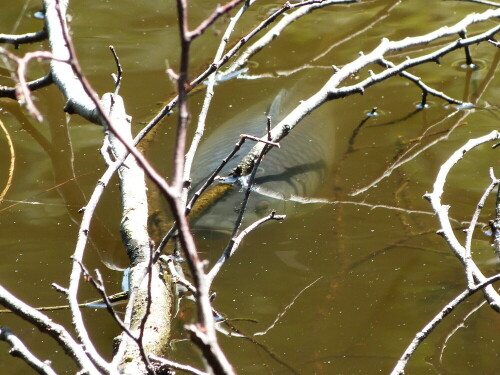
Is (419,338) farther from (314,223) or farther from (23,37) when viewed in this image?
(23,37)

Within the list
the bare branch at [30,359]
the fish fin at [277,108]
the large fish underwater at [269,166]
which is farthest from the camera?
the fish fin at [277,108]

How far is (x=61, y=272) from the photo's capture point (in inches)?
112

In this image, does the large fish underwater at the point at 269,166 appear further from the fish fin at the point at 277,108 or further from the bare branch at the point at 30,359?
the bare branch at the point at 30,359

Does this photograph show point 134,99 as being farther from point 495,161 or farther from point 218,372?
point 218,372

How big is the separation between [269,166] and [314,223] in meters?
0.59

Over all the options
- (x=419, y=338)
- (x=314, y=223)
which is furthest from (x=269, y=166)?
(x=419, y=338)

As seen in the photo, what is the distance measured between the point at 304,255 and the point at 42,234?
116 centimetres

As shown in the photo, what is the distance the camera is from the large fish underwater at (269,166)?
3.25m

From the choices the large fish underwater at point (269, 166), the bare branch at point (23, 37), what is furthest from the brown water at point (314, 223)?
the bare branch at point (23, 37)

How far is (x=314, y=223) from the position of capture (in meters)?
3.12

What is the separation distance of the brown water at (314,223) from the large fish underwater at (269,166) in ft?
0.27

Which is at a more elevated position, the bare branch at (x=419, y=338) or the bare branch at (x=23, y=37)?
the bare branch at (x=23, y=37)

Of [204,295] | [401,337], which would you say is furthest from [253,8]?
[204,295]

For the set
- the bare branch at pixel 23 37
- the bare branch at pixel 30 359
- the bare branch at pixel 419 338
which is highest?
the bare branch at pixel 23 37
